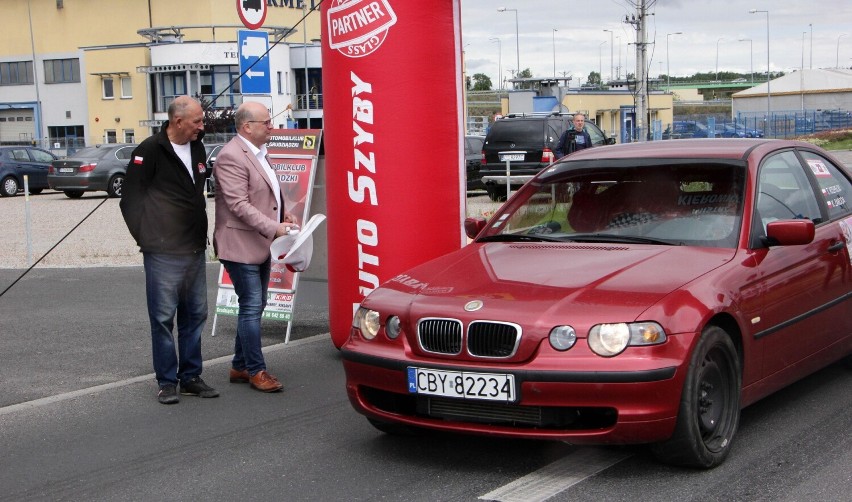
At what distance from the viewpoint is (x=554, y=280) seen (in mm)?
5207

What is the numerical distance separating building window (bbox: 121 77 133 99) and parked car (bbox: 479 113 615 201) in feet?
180

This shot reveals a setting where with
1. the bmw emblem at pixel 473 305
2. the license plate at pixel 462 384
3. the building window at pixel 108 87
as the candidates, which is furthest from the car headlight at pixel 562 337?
the building window at pixel 108 87

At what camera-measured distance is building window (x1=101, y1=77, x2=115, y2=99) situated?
3027 inches

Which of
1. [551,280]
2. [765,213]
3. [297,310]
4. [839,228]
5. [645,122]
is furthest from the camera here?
[645,122]

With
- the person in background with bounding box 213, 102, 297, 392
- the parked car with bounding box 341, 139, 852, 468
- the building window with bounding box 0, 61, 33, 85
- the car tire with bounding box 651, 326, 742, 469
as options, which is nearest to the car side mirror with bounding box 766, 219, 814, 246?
the parked car with bounding box 341, 139, 852, 468

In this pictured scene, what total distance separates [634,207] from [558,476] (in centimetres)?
175

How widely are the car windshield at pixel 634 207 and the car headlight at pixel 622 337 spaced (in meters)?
1.06

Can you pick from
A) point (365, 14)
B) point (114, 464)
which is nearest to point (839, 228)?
point (365, 14)

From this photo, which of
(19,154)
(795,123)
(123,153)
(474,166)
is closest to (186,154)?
(474,166)

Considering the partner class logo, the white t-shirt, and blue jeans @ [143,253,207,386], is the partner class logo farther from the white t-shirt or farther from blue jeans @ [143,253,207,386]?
blue jeans @ [143,253,207,386]

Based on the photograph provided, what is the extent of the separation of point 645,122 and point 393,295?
3148cm

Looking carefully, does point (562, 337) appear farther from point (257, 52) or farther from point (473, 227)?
point (257, 52)

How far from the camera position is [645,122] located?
3572 cm

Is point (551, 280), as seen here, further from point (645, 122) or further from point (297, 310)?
point (645, 122)
